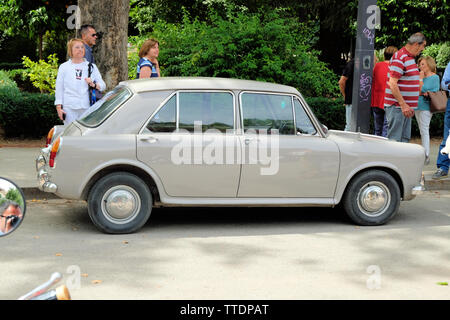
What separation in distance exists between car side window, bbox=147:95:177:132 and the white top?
219cm

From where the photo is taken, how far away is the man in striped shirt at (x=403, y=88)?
9.59 meters

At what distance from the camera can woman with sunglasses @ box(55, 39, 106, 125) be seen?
29.3 feet

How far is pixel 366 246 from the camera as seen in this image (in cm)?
672

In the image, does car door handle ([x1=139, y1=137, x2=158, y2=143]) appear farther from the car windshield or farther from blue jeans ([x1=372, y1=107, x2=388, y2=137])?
blue jeans ([x1=372, y1=107, x2=388, y2=137])

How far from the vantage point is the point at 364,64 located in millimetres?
10039

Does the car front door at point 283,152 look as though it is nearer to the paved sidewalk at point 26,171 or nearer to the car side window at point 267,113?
the car side window at point 267,113

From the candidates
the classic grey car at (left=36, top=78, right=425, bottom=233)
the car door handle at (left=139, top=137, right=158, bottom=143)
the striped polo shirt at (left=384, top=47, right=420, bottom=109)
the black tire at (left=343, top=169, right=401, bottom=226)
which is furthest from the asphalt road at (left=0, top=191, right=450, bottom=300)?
the striped polo shirt at (left=384, top=47, right=420, bottom=109)

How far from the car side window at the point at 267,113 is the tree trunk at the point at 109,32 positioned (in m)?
4.29

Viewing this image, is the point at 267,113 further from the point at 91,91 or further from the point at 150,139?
the point at 91,91

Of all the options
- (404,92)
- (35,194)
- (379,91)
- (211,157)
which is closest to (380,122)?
(379,91)

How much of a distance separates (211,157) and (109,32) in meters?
4.64

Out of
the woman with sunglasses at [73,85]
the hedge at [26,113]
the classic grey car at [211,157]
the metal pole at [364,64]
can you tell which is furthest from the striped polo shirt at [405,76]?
the hedge at [26,113]
